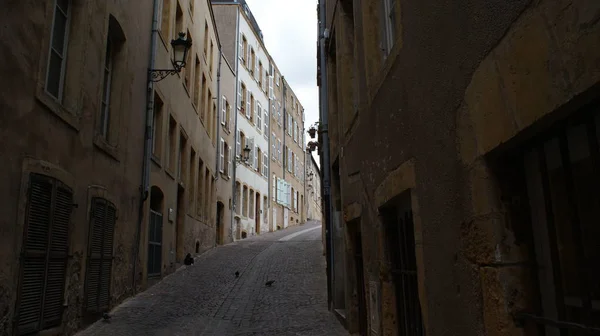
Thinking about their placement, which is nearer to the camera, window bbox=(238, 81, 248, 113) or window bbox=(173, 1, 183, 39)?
window bbox=(173, 1, 183, 39)

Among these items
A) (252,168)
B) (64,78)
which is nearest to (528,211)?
(64,78)

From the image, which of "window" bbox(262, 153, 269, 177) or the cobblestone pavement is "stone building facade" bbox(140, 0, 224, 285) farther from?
"window" bbox(262, 153, 269, 177)

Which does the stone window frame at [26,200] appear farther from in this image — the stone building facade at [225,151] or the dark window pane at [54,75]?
the stone building facade at [225,151]

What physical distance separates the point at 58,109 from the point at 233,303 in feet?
15.5

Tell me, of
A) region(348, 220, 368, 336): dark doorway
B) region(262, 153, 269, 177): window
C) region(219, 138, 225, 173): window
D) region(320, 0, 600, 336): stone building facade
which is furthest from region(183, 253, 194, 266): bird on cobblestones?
region(262, 153, 269, 177): window

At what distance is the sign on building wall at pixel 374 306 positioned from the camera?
15.9 feet

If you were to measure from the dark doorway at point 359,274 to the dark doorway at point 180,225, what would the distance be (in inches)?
295

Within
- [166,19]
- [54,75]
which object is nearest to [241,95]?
[166,19]

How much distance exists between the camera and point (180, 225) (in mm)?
13562

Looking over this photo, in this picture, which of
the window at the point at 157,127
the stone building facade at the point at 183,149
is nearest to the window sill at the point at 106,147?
the stone building facade at the point at 183,149

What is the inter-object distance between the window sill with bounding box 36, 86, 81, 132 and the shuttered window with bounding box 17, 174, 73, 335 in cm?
77

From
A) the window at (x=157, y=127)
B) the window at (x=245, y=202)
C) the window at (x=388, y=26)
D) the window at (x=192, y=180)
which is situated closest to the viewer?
the window at (x=388, y=26)

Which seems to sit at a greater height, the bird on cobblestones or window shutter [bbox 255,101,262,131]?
window shutter [bbox 255,101,262,131]

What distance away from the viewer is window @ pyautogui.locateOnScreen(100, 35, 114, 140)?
7.79m
